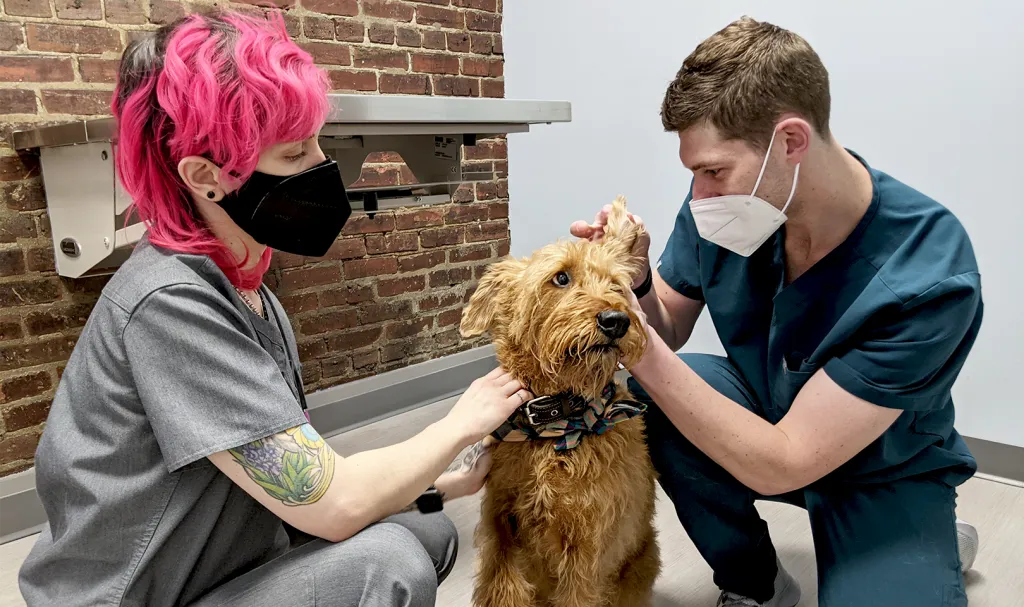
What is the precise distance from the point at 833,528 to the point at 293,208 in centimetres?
124

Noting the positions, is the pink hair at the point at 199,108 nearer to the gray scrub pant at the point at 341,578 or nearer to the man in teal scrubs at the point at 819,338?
the gray scrub pant at the point at 341,578

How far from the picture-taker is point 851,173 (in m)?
1.33

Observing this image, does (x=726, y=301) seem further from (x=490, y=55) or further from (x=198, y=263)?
(x=490, y=55)

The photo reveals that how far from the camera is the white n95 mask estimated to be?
1293mm

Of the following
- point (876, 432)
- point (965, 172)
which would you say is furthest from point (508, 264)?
point (965, 172)

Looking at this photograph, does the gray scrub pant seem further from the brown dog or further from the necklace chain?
the necklace chain

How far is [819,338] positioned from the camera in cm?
140

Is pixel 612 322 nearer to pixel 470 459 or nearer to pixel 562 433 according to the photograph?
pixel 562 433

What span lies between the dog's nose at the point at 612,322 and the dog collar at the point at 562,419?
18 centimetres

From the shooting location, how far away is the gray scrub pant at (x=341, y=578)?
1.06m

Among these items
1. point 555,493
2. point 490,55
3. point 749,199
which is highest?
point 490,55

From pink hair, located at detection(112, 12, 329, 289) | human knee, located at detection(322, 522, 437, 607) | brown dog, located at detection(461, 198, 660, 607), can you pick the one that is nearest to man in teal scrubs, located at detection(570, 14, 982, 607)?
brown dog, located at detection(461, 198, 660, 607)

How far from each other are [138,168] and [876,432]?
1.34m

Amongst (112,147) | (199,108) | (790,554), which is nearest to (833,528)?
(790,554)
